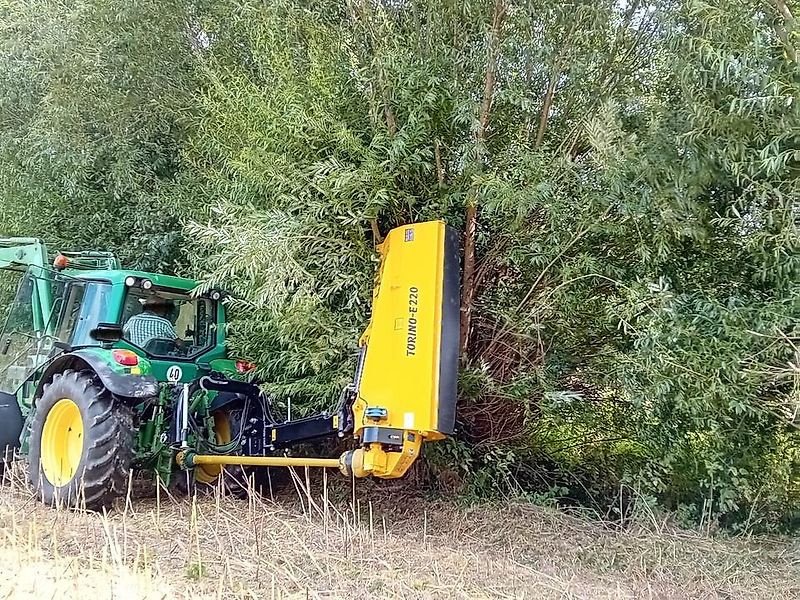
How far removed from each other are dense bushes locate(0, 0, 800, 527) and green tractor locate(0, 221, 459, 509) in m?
0.32

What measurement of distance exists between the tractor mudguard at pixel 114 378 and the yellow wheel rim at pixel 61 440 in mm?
257

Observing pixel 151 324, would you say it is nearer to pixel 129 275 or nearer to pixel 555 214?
pixel 129 275

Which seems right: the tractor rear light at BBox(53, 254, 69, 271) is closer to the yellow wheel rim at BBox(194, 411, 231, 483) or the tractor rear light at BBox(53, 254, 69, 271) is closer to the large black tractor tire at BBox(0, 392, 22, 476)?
the large black tractor tire at BBox(0, 392, 22, 476)

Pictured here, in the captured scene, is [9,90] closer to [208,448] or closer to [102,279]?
[102,279]

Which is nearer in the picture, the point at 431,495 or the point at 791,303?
the point at 791,303

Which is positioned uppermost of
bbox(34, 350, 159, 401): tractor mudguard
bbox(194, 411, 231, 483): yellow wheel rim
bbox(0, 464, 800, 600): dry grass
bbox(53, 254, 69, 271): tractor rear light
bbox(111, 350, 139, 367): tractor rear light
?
bbox(53, 254, 69, 271): tractor rear light

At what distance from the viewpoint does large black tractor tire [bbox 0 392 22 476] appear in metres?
4.96

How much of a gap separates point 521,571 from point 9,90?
5644 mm

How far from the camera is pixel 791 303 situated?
135 inches

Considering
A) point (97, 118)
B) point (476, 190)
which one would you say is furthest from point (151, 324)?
point (476, 190)

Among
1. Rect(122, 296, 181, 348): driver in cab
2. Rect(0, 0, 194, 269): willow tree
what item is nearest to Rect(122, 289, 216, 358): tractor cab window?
Rect(122, 296, 181, 348): driver in cab

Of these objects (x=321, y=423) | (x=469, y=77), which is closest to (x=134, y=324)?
(x=321, y=423)

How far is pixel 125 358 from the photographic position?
4457 mm

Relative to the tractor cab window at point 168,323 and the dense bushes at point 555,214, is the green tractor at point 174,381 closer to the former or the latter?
the tractor cab window at point 168,323
